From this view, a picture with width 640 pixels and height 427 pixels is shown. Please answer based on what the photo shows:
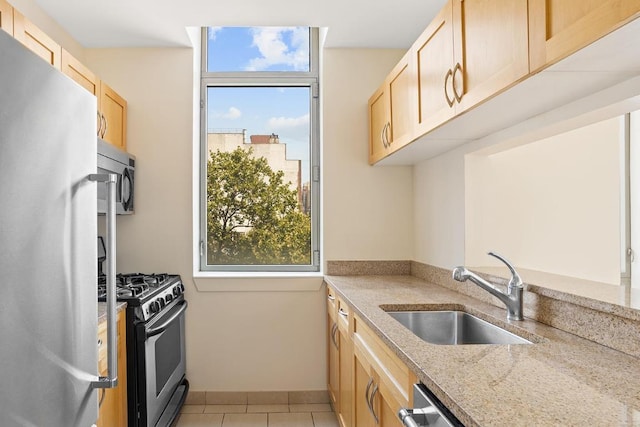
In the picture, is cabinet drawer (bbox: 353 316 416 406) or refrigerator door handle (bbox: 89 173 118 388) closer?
refrigerator door handle (bbox: 89 173 118 388)

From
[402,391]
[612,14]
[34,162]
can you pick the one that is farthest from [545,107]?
[34,162]

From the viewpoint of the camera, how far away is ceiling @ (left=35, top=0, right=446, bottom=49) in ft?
8.89

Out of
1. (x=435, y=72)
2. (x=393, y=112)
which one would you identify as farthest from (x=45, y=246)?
(x=393, y=112)

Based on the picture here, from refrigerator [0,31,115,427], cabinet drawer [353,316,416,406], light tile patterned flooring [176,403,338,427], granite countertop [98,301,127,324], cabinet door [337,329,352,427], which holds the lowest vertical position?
light tile patterned flooring [176,403,338,427]

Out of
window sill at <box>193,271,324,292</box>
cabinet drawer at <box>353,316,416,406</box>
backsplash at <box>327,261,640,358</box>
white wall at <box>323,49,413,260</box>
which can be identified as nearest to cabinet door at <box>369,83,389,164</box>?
white wall at <box>323,49,413,260</box>

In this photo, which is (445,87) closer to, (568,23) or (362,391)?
(568,23)

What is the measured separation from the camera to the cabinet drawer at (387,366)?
141 cm

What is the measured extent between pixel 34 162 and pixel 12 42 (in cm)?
22

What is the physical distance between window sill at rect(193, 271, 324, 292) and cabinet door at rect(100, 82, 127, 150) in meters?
1.00

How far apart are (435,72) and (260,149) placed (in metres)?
1.85

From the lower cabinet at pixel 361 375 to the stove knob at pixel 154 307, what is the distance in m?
0.97

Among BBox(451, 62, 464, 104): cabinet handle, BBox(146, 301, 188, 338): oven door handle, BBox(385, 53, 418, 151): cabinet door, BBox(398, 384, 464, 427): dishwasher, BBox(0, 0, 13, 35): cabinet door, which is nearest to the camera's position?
BBox(398, 384, 464, 427): dishwasher

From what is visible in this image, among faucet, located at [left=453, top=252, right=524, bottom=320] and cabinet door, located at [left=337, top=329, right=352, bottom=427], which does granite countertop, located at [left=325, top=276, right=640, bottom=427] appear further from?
cabinet door, located at [left=337, top=329, right=352, bottom=427]

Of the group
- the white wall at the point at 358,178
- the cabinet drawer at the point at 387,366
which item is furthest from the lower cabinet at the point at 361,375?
the white wall at the point at 358,178
